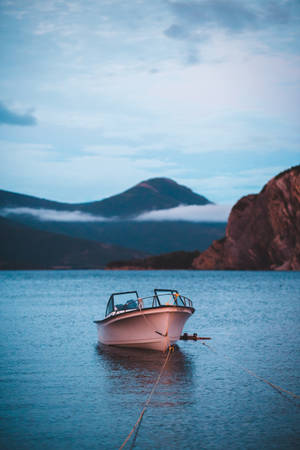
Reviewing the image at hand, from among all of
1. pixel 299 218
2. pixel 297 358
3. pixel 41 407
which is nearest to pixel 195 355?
pixel 297 358

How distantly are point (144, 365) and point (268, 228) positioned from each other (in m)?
160

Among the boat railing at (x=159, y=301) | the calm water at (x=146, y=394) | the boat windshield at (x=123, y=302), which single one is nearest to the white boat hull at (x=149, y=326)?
the calm water at (x=146, y=394)

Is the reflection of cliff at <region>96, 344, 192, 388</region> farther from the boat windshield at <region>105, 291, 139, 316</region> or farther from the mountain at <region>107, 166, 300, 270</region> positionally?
the mountain at <region>107, 166, 300, 270</region>

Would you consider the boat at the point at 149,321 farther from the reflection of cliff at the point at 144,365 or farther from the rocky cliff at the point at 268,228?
the rocky cliff at the point at 268,228

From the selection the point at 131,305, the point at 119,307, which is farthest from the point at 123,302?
the point at 131,305

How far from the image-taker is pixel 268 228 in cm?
17675

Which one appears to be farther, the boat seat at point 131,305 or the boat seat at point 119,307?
the boat seat at point 119,307

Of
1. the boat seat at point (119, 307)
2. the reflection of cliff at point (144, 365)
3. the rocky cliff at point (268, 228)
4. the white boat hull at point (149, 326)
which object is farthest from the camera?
the rocky cliff at point (268, 228)

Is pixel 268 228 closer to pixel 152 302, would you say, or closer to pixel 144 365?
pixel 152 302

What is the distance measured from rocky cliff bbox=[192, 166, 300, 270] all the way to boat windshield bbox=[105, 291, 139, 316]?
138 metres

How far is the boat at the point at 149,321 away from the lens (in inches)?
883

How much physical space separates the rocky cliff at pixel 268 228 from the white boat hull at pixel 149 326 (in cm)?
13914

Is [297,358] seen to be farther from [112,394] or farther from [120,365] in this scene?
[112,394]

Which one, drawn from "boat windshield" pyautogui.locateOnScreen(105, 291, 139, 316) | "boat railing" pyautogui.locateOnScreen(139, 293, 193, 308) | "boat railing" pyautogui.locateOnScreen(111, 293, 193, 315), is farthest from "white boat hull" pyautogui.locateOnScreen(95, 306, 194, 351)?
Result: "boat windshield" pyautogui.locateOnScreen(105, 291, 139, 316)
